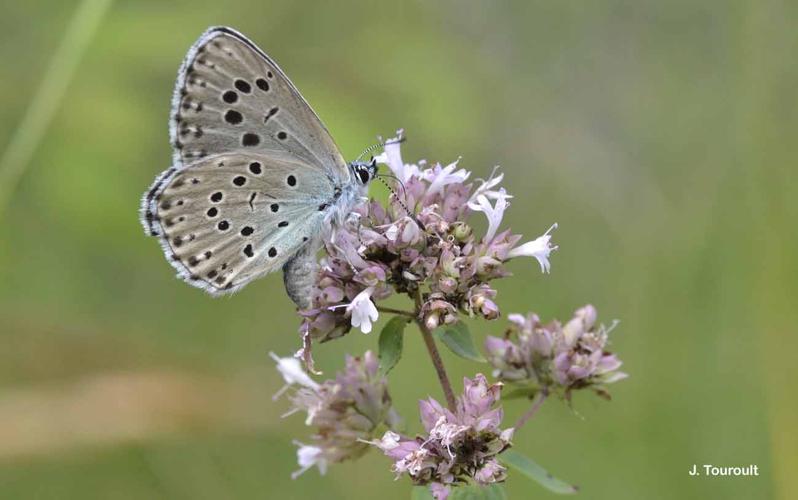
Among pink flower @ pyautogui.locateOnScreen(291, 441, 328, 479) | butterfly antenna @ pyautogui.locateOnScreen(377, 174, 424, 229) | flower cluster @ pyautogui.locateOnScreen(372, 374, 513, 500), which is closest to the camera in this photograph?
flower cluster @ pyautogui.locateOnScreen(372, 374, 513, 500)

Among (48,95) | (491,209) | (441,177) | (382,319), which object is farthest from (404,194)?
(382,319)

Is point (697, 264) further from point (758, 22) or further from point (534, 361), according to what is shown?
point (534, 361)

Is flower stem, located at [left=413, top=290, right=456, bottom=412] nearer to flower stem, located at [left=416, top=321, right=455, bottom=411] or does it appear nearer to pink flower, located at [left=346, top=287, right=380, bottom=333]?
flower stem, located at [left=416, top=321, right=455, bottom=411]

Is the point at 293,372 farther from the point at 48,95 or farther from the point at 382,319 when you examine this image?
the point at 382,319

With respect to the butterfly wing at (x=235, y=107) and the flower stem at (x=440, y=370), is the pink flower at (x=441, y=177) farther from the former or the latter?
the flower stem at (x=440, y=370)

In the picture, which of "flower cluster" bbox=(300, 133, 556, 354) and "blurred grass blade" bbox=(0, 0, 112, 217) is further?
"blurred grass blade" bbox=(0, 0, 112, 217)

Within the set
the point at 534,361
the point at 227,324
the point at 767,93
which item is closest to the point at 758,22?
the point at 767,93

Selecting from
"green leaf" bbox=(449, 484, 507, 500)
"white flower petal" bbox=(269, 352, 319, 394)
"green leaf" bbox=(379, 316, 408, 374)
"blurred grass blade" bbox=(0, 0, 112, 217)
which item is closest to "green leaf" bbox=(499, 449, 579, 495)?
"green leaf" bbox=(449, 484, 507, 500)
